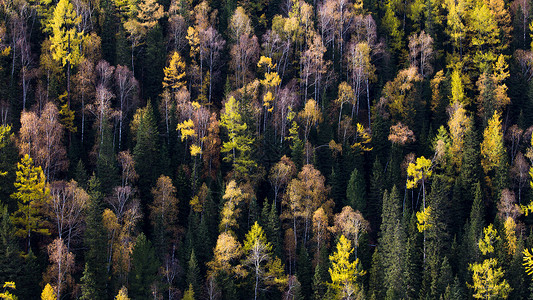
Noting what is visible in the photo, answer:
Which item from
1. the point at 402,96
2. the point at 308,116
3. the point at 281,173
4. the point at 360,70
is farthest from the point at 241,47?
the point at 281,173

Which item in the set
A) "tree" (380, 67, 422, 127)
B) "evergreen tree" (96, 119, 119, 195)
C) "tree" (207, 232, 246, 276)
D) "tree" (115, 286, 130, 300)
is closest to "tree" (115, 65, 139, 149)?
"evergreen tree" (96, 119, 119, 195)

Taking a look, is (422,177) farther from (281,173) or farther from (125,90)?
(125,90)

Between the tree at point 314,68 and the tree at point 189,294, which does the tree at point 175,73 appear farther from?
the tree at point 189,294

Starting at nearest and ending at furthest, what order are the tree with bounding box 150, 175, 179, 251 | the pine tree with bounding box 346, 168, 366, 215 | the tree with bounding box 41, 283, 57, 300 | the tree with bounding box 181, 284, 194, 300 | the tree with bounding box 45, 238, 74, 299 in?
the tree with bounding box 41, 283, 57, 300, the tree with bounding box 45, 238, 74, 299, the tree with bounding box 181, 284, 194, 300, the tree with bounding box 150, 175, 179, 251, the pine tree with bounding box 346, 168, 366, 215

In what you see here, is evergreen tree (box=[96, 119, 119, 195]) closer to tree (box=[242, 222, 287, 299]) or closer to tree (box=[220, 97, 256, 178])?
tree (box=[220, 97, 256, 178])

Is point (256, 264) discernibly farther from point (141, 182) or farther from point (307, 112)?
point (307, 112)

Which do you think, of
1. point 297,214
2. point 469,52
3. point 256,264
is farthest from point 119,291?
point 469,52
